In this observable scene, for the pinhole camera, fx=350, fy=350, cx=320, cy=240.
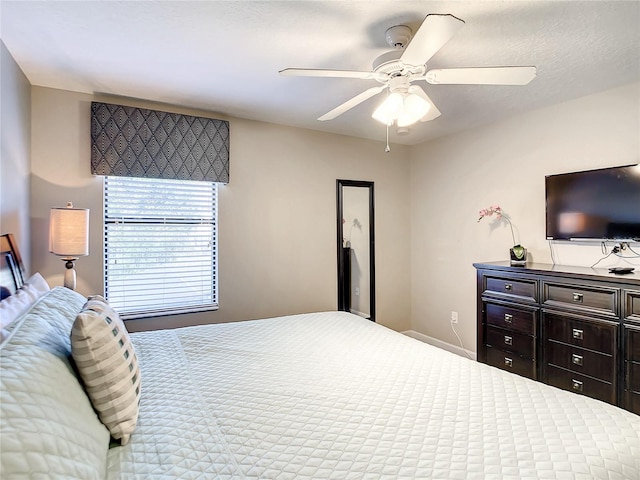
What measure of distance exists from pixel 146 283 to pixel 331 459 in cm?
242

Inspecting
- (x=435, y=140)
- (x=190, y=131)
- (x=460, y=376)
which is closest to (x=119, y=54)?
(x=190, y=131)

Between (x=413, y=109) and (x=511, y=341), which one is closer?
(x=413, y=109)

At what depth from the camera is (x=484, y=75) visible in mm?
1697

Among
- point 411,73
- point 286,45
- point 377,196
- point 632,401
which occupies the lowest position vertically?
A: point 632,401

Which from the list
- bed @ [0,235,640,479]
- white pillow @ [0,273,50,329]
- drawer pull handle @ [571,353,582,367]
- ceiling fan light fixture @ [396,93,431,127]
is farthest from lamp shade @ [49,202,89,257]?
drawer pull handle @ [571,353,582,367]

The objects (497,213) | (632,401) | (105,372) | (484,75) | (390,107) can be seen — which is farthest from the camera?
(497,213)

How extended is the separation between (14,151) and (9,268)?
0.84m

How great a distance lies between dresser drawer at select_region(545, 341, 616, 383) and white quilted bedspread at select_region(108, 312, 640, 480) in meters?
1.17

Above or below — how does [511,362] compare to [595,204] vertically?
below

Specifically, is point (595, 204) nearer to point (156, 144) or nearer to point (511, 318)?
point (511, 318)

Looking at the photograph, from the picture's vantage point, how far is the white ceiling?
165cm

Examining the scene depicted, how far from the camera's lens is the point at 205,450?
40.9 inches

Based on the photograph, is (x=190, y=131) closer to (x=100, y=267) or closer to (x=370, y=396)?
(x=100, y=267)

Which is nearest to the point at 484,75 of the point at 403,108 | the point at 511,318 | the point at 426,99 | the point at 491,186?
the point at 426,99
